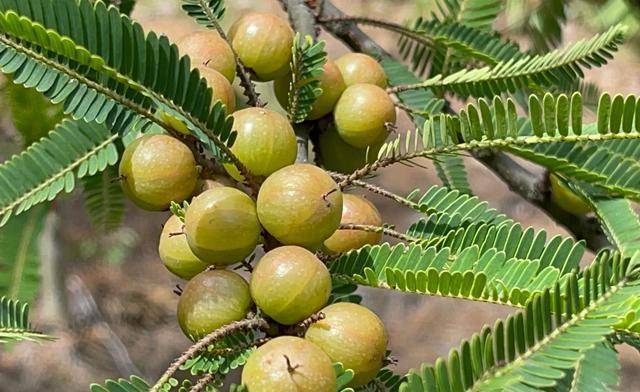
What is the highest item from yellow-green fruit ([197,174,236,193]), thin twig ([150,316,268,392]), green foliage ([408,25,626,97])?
green foliage ([408,25,626,97])

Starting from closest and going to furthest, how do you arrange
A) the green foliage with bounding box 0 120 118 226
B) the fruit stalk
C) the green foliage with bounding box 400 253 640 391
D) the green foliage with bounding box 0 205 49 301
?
the green foliage with bounding box 400 253 640 391
the green foliage with bounding box 0 120 118 226
the fruit stalk
the green foliage with bounding box 0 205 49 301


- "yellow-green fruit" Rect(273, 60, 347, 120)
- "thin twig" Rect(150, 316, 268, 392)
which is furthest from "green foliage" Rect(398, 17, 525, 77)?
"thin twig" Rect(150, 316, 268, 392)

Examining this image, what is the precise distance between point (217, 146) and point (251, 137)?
37mm

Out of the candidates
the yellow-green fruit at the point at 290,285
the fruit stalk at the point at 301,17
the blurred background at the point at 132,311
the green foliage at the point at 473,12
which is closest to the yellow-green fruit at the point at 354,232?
the yellow-green fruit at the point at 290,285

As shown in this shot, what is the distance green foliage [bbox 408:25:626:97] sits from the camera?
95 cm

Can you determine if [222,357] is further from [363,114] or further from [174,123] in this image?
[363,114]

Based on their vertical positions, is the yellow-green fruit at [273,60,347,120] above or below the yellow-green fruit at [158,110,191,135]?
above

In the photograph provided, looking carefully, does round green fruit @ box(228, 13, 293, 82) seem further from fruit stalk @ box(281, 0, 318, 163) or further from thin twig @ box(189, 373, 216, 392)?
thin twig @ box(189, 373, 216, 392)

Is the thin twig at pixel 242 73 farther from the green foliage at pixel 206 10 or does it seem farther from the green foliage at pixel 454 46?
the green foliage at pixel 454 46

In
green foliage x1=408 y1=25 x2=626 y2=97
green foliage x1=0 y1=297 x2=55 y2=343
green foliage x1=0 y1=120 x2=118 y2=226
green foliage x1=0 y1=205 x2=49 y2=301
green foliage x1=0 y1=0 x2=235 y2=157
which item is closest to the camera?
green foliage x1=0 y1=0 x2=235 y2=157

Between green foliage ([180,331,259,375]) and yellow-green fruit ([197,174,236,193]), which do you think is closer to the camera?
green foliage ([180,331,259,375])

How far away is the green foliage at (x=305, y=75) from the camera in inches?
32.8

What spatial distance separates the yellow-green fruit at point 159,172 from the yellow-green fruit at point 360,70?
28 cm

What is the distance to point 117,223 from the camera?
4.48 feet
